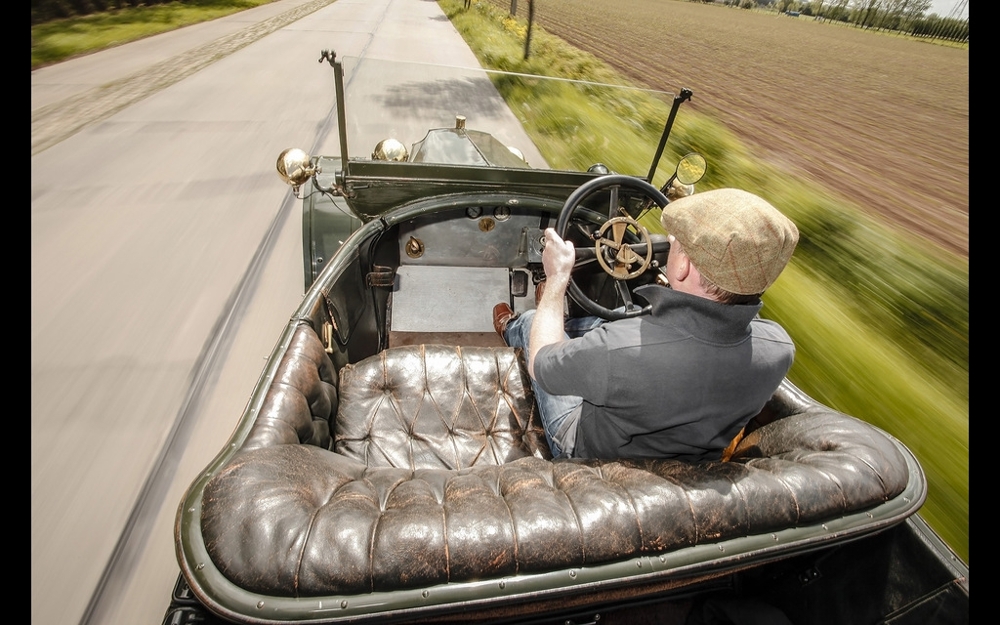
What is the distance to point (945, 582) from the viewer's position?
1.27 metres

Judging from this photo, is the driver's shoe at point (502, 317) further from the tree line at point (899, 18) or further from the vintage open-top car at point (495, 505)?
the tree line at point (899, 18)

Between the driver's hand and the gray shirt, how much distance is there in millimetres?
408

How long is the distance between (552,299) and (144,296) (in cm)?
315

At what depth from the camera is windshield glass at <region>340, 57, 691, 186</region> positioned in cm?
273

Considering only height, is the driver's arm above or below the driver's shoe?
above

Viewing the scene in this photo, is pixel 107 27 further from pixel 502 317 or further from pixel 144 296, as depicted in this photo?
pixel 502 317

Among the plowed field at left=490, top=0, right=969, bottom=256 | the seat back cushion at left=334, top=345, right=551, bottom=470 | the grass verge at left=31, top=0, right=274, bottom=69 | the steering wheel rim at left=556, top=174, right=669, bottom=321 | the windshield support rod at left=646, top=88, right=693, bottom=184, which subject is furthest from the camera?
the grass verge at left=31, top=0, right=274, bottom=69

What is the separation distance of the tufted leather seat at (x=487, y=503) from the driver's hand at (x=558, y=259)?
725 mm

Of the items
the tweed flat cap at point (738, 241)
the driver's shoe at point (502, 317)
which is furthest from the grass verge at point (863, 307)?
the tweed flat cap at point (738, 241)

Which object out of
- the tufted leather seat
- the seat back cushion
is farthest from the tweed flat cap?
the seat back cushion

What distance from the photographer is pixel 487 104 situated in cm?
470

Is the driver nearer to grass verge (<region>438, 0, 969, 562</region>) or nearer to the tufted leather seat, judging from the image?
the tufted leather seat

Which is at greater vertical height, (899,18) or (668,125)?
(899,18)

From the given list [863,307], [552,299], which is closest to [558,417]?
[552,299]
